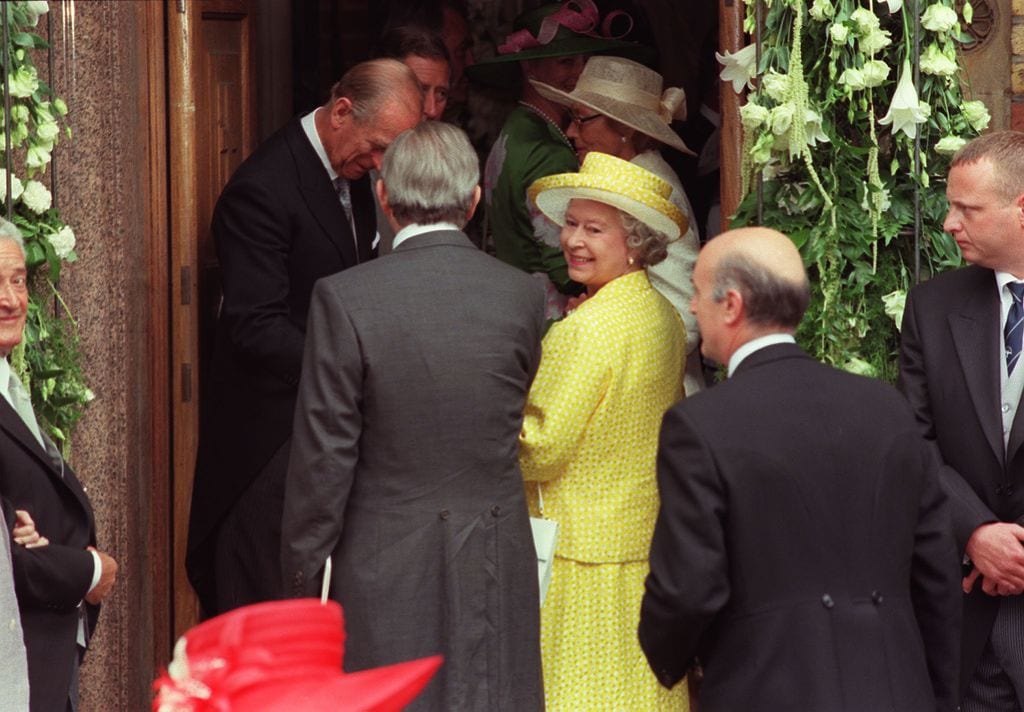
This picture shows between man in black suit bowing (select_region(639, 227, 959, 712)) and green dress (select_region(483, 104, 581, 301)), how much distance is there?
7.11 ft

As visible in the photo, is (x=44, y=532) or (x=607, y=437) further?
(x=607, y=437)

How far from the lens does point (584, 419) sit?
4512 mm

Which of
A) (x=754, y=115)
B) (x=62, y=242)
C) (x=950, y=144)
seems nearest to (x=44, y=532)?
(x=62, y=242)

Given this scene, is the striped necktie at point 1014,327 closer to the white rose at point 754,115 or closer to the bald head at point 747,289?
the white rose at point 754,115

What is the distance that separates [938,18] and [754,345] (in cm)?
155

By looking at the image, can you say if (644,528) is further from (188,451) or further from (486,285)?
(188,451)

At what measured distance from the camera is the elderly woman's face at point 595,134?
19.4ft

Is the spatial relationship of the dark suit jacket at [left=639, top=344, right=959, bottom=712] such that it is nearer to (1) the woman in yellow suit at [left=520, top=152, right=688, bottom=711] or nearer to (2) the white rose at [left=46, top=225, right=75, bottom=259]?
(1) the woman in yellow suit at [left=520, top=152, right=688, bottom=711]

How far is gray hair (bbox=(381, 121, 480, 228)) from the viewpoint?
→ 13.8 ft

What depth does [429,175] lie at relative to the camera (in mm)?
4203

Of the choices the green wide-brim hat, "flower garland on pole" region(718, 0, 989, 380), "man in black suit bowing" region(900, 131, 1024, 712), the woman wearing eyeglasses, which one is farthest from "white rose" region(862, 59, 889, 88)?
the green wide-brim hat

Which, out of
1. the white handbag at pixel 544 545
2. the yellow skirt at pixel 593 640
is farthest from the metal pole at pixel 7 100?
the yellow skirt at pixel 593 640

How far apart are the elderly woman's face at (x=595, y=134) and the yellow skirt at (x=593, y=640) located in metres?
1.70

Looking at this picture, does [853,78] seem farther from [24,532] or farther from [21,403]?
[24,532]
